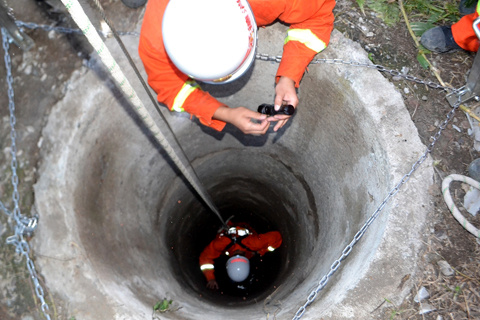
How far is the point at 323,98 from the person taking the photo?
2.90 meters

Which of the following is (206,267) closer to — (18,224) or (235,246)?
(235,246)

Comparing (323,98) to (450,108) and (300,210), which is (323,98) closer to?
(450,108)

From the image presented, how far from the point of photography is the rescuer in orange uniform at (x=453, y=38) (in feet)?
8.32

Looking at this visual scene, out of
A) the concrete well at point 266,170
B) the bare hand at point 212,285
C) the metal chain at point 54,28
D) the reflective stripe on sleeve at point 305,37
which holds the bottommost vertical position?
the bare hand at point 212,285

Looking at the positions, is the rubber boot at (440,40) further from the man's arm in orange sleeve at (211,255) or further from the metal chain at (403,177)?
the man's arm in orange sleeve at (211,255)

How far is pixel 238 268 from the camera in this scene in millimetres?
4309

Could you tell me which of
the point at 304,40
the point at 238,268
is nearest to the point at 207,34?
the point at 304,40

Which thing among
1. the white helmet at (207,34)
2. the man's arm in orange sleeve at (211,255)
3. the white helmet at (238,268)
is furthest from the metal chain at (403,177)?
the man's arm in orange sleeve at (211,255)

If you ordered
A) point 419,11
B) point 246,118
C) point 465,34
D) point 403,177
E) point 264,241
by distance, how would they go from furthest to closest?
point 264,241
point 419,11
point 465,34
point 246,118
point 403,177

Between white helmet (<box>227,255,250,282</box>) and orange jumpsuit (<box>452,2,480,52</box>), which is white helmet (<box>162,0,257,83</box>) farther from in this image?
white helmet (<box>227,255,250,282</box>)

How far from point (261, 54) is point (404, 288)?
1971 mm

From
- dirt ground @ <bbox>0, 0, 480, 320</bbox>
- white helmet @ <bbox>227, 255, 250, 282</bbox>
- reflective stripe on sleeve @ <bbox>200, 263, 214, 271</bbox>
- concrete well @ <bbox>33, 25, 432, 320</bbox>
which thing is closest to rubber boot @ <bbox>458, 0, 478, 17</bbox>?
dirt ground @ <bbox>0, 0, 480, 320</bbox>

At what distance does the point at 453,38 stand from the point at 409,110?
2.23ft

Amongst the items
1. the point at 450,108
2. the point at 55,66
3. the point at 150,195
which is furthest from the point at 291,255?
the point at 55,66
